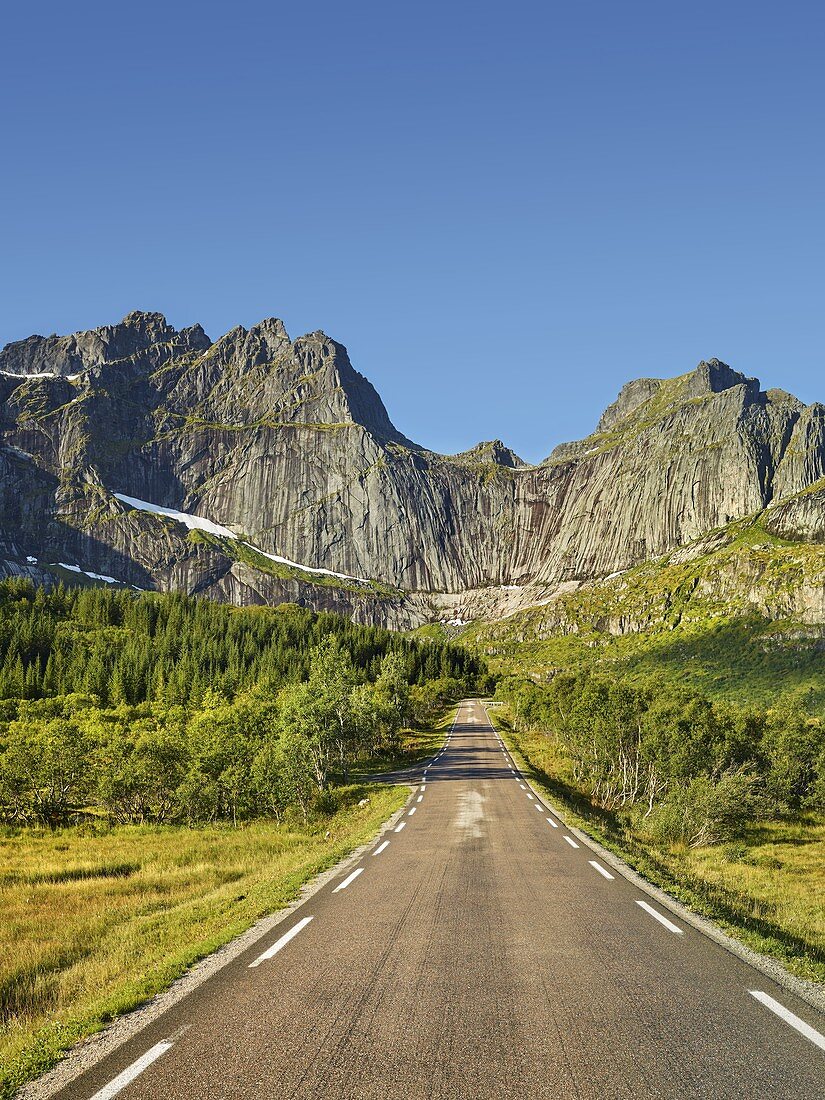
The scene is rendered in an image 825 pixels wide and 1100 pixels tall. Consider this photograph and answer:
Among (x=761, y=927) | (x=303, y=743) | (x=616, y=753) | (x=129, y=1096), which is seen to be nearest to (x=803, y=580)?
(x=616, y=753)

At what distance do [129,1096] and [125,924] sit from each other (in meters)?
12.9

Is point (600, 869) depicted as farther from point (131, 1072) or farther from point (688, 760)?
point (688, 760)

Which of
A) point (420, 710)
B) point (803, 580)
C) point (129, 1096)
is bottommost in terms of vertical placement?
point (420, 710)

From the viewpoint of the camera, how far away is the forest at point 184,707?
149 feet

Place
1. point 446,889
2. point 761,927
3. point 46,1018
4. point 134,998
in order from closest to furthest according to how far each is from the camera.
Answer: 1. point 134,998
2. point 46,1018
3. point 761,927
4. point 446,889

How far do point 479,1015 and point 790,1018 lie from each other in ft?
12.0

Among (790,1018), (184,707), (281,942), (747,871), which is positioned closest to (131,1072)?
(281,942)

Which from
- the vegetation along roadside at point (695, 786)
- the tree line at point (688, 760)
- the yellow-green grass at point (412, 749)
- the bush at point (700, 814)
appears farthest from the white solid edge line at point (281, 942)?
the yellow-green grass at point (412, 749)

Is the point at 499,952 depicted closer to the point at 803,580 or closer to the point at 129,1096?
the point at 129,1096

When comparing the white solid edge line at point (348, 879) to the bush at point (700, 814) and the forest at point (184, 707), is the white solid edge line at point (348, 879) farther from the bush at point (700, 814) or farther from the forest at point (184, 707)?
the bush at point (700, 814)

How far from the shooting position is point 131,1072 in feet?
22.1

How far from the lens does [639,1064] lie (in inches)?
264

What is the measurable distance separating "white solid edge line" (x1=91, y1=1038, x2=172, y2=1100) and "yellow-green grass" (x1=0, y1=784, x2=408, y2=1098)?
1174mm

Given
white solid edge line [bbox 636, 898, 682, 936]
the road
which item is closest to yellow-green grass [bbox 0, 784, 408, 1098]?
the road
